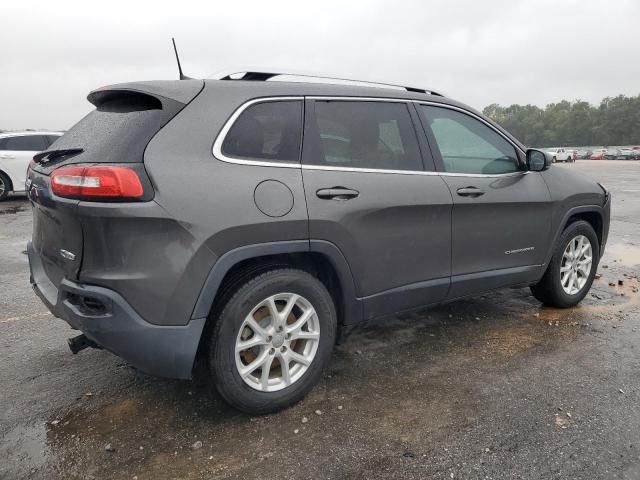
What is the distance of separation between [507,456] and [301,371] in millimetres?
1118

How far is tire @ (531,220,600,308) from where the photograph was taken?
4242mm

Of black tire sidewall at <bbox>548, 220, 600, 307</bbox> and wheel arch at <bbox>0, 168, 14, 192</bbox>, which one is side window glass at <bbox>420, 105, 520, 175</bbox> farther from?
wheel arch at <bbox>0, 168, 14, 192</bbox>

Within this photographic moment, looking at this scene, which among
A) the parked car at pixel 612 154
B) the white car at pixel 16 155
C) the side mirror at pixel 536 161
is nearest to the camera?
the side mirror at pixel 536 161

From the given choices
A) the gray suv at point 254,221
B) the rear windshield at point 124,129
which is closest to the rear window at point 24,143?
the gray suv at point 254,221

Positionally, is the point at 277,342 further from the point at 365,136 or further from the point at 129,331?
the point at 365,136

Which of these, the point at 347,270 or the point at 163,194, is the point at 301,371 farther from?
the point at 163,194

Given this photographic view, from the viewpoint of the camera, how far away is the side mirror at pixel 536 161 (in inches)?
154

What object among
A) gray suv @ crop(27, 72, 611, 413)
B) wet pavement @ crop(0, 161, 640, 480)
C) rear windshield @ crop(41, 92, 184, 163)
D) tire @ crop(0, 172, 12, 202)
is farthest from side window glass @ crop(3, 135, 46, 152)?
rear windshield @ crop(41, 92, 184, 163)

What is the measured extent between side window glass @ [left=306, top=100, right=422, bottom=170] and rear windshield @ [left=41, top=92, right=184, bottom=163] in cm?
82

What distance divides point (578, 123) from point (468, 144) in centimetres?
12028

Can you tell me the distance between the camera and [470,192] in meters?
3.47

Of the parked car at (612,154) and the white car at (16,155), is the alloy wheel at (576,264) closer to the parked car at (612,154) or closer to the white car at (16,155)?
the white car at (16,155)

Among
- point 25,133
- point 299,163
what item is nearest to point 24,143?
point 25,133

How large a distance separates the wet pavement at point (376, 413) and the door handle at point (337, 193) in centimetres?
115
